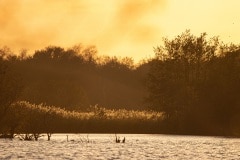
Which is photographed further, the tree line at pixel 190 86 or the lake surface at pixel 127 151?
the tree line at pixel 190 86

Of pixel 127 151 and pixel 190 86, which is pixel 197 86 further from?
pixel 127 151

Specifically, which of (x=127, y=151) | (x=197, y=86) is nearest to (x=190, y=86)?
(x=197, y=86)

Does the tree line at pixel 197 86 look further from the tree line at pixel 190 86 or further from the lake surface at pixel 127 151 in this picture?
the lake surface at pixel 127 151

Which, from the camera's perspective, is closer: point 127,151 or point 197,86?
point 127,151

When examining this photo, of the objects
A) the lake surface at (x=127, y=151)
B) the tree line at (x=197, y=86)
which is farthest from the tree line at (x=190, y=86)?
the lake surface at (x=127, y=151)

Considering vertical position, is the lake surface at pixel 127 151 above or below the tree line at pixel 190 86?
below

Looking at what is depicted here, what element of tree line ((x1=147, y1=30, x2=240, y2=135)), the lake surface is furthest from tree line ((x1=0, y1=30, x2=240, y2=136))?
the lake surface

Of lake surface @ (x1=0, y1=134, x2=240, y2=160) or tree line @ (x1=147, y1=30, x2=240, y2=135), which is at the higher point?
tree line @ (x1=147, y1=30, x2=240, y2=135)

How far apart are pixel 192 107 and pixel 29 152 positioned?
2597 cm

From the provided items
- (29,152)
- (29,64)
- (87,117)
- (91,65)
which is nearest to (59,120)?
(87,117)

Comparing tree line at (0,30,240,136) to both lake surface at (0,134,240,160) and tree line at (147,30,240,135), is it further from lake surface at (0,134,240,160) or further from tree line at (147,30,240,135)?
lake surface at (0,134,240,160)

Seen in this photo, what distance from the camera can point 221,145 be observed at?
3828 centimetres

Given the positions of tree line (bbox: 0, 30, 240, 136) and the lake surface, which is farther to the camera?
tree line (bbox: 0, 30, 240, 136)

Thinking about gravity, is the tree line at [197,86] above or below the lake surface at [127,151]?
above
